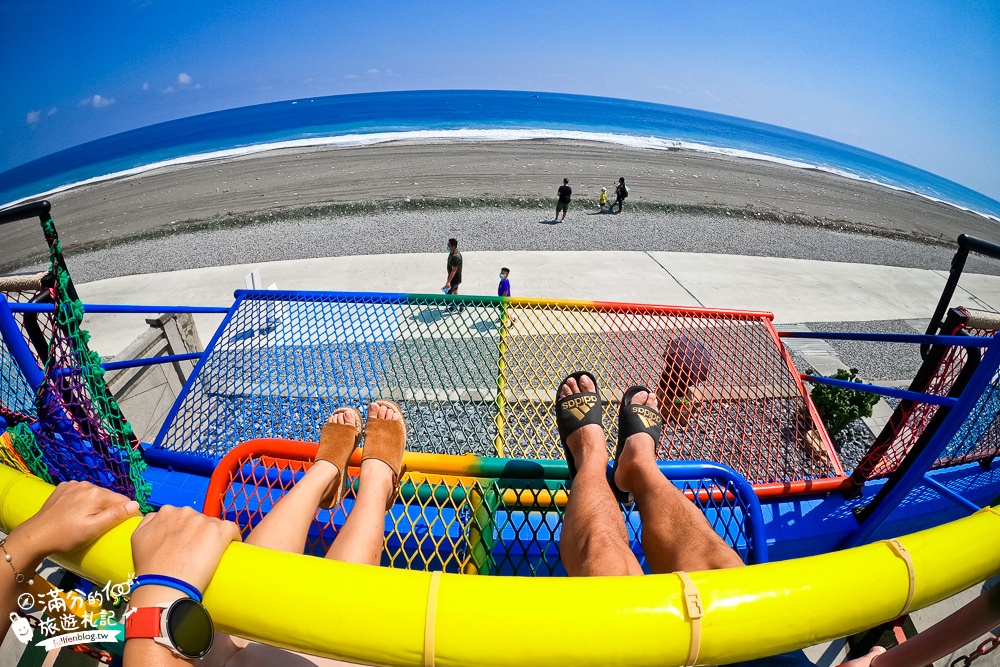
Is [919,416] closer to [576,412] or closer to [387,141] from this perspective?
[576,412]

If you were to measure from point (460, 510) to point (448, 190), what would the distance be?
60.3 feet

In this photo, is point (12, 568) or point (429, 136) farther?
point (429, 136)

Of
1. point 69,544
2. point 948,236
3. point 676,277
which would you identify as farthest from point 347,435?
point 948,236

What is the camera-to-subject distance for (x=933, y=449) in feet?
6.03

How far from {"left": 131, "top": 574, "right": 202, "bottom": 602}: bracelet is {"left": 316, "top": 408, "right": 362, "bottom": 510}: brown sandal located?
3.90ft

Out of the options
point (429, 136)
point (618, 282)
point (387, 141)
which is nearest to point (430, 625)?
point (618, 282)

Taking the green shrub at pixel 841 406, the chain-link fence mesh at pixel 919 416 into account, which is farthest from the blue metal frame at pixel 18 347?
the green shrub at pixel 841 406

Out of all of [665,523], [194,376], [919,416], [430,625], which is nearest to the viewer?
[430,625]

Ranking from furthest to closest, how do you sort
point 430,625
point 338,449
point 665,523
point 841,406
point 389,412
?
point 841,406 < point 389,412 < point 338,449 < point 665,523 < point 430,625

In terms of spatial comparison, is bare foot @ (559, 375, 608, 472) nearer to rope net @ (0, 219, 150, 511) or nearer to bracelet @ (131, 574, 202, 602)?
bracelet @ (131, 574, 202, 602)

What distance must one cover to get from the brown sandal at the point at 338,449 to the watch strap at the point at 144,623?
1.20 meters

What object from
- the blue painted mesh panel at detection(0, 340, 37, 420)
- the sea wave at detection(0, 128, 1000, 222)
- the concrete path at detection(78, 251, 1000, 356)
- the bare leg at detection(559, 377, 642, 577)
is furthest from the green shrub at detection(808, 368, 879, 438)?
the sea wave at detection(0, 128, 1000, 222)

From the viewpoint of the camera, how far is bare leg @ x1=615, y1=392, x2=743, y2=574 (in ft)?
4.75

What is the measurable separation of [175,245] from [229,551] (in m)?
15.2
